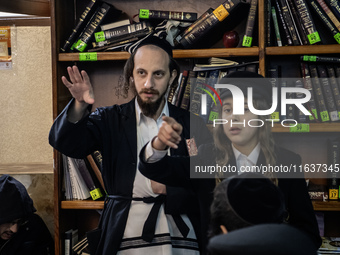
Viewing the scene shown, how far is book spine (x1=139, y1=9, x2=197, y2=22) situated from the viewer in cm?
219

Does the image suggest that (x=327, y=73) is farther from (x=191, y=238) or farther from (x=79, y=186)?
(x=79, y=186)

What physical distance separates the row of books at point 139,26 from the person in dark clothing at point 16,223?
81cm

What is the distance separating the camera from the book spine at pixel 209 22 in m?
2.13

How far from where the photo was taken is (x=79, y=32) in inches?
89.4

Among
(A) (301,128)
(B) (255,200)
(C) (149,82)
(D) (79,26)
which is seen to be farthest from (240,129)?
(D) (79,26)

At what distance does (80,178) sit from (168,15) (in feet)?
3.33

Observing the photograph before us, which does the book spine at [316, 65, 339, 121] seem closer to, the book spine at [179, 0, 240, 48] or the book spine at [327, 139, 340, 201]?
the book spine at [327, 139, 340, 201]

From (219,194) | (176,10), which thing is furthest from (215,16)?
(219,194)

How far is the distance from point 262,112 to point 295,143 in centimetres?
121

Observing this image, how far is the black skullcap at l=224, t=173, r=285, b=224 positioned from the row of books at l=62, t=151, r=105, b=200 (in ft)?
5.30

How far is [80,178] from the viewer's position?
222cm

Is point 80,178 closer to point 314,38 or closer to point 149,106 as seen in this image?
point 149,106

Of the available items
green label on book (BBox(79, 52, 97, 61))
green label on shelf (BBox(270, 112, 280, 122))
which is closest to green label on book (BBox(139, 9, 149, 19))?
green label on book (BBox(79, 52, 97, 61))

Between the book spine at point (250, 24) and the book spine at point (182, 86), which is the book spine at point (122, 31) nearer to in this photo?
the book spine at point (182, 86)
